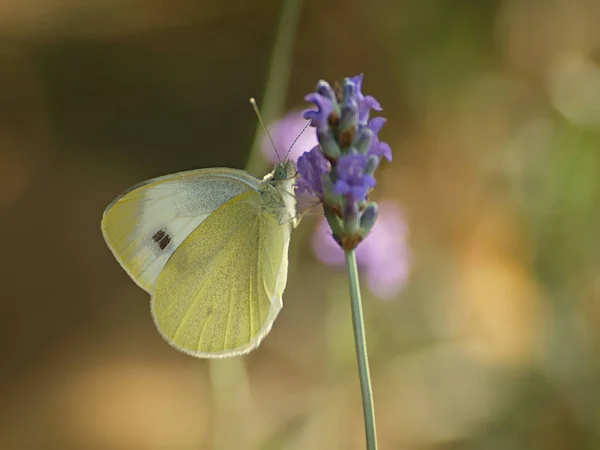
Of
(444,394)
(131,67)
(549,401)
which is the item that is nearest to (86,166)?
(131,67)

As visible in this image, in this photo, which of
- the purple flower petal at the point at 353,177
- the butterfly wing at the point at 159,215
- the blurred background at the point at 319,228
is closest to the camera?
the purple flower petal at the point at 353,177

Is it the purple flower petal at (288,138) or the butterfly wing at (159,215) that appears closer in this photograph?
the butterfly wing at (159,215)

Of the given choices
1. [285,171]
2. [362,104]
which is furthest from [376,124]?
[285,171]

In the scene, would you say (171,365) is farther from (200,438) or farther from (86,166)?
(86,166)

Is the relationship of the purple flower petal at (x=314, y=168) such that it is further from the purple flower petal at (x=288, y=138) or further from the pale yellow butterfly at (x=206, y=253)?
the purple flower petal at (x=288, y=138)

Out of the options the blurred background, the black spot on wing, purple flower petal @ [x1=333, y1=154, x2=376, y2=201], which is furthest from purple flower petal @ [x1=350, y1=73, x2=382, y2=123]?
the blurred background

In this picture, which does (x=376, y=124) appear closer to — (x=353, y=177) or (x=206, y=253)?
(x=353, y=177)

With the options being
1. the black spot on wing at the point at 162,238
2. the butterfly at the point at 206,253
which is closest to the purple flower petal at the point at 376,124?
the butterfly at the point at 206,253
